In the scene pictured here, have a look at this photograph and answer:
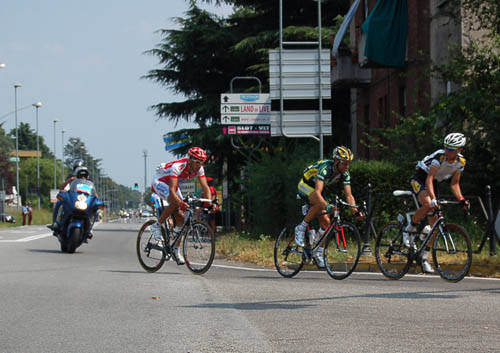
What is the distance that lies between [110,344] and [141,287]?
383cm

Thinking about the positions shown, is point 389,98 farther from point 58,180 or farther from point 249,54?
point 58,180

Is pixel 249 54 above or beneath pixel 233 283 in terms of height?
above

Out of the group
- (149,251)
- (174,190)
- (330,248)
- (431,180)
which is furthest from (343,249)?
(149,251)

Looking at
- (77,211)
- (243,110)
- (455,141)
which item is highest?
(243,110)

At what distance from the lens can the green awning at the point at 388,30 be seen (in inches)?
963

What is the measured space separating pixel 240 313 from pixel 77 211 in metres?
9.20

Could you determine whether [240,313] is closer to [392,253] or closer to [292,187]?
[392,253]

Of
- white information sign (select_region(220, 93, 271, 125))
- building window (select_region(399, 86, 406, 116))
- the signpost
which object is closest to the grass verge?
the signpost

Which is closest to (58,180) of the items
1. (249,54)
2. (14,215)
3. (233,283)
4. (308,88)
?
(14,215)

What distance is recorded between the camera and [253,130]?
24312 millimetres

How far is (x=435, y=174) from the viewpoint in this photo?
1012 cm

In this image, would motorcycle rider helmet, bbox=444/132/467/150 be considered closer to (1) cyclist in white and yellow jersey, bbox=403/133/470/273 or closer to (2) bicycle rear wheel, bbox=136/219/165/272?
(1) cyclist in white and yellow jersey, bbox=403/133/470/273

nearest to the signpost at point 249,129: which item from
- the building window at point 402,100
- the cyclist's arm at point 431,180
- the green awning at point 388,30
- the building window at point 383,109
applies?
→ the green awning at point 388,30

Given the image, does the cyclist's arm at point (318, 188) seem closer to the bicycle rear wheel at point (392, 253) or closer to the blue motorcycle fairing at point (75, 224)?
the bicycle rear wheel at point (392, 253)
